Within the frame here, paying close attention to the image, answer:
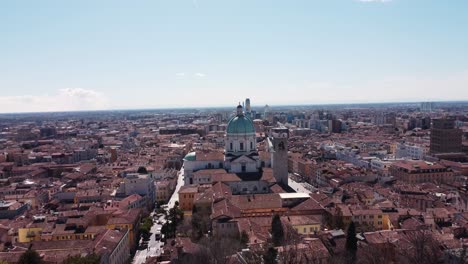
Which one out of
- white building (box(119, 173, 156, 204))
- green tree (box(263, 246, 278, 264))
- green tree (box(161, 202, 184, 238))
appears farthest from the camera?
white building (box(119, 173, 156, 204))

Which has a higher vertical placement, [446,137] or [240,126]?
[240,126]

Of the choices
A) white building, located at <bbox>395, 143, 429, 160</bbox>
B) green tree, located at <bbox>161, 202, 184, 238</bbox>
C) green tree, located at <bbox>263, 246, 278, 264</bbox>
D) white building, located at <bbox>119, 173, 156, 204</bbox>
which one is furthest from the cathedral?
white building, located at <bbox>395, 143, 429, 160</bbox>

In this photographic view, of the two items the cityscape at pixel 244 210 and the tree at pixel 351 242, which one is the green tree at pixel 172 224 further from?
the tree at pixel 351 242

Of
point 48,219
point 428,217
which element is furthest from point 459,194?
point 48,219

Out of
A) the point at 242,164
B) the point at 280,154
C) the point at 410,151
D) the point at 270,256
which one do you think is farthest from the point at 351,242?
the point at 410,151

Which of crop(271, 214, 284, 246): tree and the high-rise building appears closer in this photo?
crop(271, 214, 284, 246): tree

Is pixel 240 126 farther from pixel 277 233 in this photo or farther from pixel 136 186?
pixel 277 233

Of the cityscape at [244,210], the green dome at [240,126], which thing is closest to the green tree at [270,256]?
the cityscape at [244,210]

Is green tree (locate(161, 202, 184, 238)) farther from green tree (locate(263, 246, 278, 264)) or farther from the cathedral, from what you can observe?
green tree (locate(263, 246, 278, 264))
